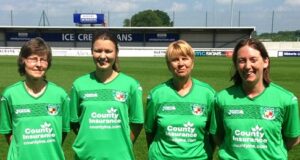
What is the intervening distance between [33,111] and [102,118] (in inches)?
22.6

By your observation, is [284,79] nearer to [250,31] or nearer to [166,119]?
[166,119]

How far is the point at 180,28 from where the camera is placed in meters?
52.6

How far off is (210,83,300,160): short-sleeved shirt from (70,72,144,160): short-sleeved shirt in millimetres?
875

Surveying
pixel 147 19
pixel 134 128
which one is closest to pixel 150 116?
pixel 134 128

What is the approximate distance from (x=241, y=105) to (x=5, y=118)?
196 cm

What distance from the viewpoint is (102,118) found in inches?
144

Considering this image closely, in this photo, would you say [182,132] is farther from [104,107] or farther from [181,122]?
[104,107]

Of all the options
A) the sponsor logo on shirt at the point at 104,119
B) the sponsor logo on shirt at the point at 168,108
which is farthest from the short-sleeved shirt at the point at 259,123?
the sponsor logo on shirt at the point at 104,119

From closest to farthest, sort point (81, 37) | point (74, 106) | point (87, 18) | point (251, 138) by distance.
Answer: point (251, 138) → point (74, 106) → point (81, 37) → point (87, 18)

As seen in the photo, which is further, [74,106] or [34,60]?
[74,106]

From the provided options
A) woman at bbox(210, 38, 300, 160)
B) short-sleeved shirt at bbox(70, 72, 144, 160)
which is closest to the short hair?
woman at bbox(210, 38, 300, 160)

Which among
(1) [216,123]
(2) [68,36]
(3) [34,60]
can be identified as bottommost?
(1) [216,123]

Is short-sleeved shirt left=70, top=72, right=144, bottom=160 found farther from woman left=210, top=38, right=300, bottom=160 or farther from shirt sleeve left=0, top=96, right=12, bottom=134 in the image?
woman left=210, top=38, right=300, bottom=160

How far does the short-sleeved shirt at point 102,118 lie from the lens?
368cm
